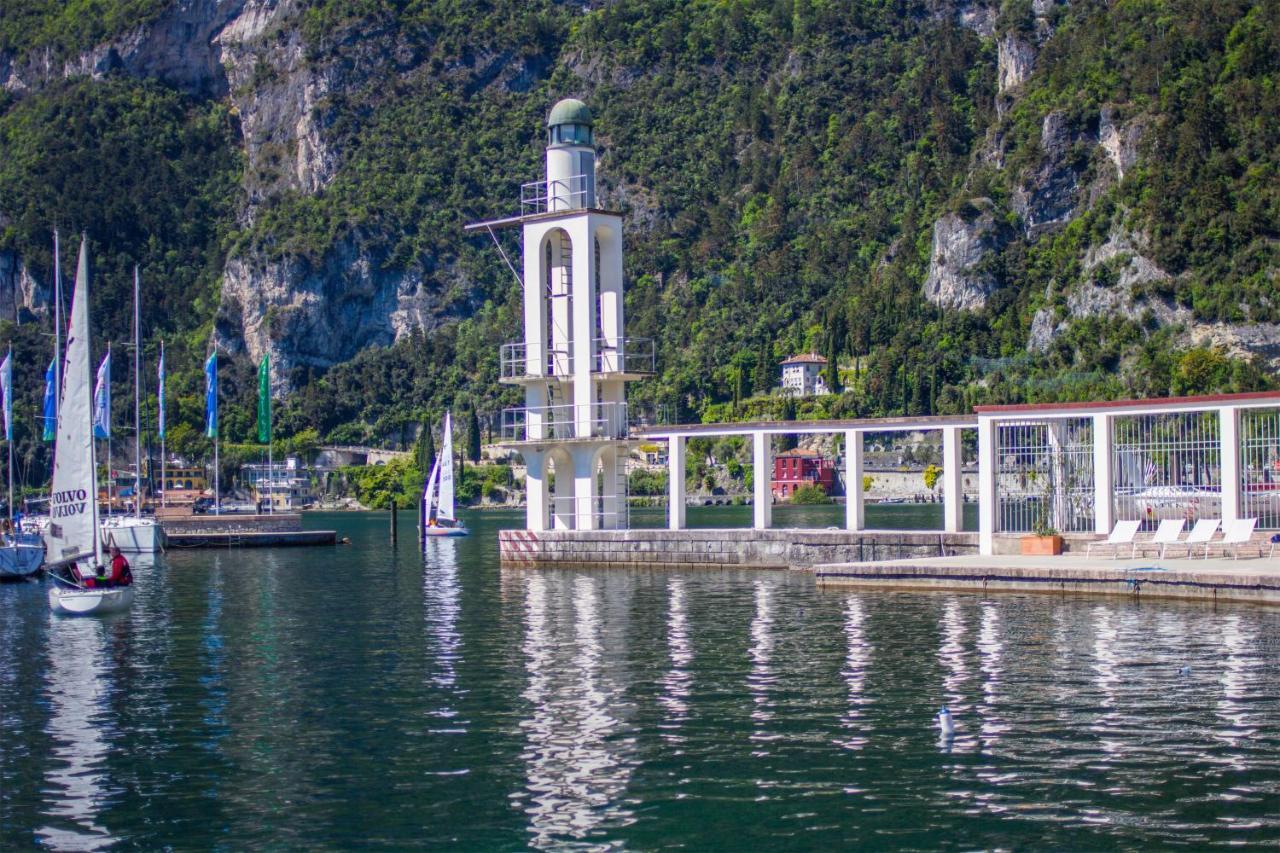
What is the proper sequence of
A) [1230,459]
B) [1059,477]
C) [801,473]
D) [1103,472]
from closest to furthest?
[1230,459], [1103,472], [1059,477], [801,473]

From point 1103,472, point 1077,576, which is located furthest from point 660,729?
point 1103,472

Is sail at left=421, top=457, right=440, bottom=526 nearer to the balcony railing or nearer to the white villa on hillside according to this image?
the balcony railing

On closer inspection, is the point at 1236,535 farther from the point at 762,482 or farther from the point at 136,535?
the point at 136,535

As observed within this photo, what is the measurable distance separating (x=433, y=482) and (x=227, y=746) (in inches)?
2839

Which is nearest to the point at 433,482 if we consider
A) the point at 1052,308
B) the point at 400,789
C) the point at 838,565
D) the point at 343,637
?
the point at 838,565

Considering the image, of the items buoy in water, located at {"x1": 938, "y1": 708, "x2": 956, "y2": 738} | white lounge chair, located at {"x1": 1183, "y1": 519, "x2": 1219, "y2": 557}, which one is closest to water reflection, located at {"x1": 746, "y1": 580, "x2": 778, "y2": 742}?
buoy in water, located at {"x1": 938, "y1": 708, "x2": 956, "y2": 738}

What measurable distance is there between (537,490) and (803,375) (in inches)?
5394

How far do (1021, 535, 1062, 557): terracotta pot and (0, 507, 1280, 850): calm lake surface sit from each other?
20.7 feet

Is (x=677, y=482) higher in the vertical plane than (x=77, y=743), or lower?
higher

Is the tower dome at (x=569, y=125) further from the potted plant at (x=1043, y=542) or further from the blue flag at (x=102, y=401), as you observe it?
the blue flag at (x=102, y=401)

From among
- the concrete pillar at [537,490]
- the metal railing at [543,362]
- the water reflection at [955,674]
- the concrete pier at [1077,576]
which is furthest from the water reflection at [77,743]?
the concrete pillar at [537,490]

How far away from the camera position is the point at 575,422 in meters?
55.4

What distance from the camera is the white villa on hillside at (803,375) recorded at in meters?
189

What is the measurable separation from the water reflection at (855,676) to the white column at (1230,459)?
1047 centimetres
